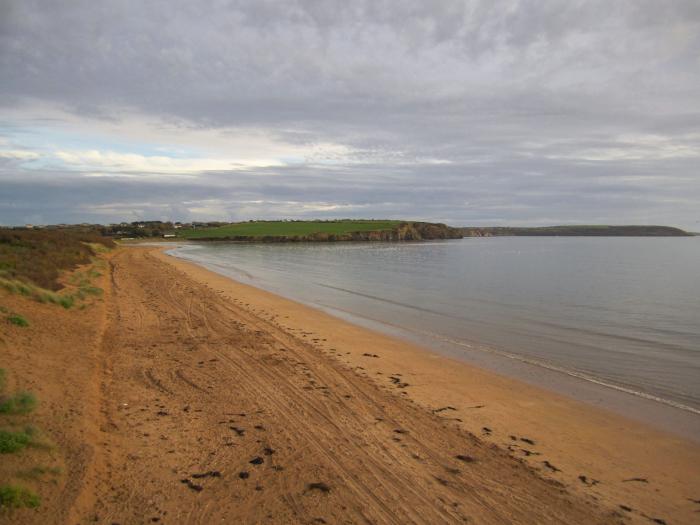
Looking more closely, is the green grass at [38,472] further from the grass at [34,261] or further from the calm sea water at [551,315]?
the calm sea water at [551,315]

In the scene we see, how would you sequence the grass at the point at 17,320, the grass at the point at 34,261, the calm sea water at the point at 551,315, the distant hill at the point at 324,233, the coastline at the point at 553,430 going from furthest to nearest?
the distant hill at the point at 324,233, the grass at the point at 34,261, the calm sea water at the point at 551,315, the grass at the point at 17,320, the coastline at the point at 553,430

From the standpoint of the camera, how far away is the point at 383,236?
13762cm

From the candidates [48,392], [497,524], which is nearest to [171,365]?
[48,392]

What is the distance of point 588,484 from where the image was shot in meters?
6.05

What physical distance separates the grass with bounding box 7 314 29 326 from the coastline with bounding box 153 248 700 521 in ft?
22.3

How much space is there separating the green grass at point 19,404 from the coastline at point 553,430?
19.9ft

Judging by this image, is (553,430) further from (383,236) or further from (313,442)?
(383,236)

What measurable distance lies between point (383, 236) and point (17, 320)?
423 ft

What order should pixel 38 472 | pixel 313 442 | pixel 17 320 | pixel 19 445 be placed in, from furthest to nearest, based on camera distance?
1. pixel 17 320
2. pixel 313 442
3. pixel 19 445
4. pixel 38 472

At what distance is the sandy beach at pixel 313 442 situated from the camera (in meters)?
5.00

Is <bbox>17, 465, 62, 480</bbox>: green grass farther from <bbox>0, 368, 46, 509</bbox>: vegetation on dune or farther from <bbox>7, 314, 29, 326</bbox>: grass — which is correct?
<bbox>7, 314, 29, 326</bbox>: grass

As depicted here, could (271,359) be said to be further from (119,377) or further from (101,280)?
(101,280)

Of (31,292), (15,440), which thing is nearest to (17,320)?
(31,292)

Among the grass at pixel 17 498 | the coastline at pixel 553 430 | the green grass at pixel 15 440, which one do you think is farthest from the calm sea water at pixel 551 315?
the grass at pixel 17 498
